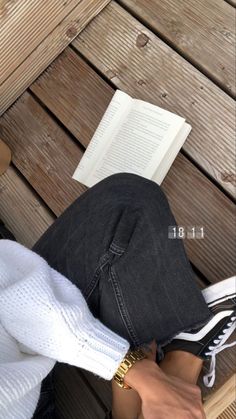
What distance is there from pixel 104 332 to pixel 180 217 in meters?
0.38

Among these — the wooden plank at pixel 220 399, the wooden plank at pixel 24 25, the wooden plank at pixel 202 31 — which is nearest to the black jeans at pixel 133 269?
the wooden plank at pixel 220 399

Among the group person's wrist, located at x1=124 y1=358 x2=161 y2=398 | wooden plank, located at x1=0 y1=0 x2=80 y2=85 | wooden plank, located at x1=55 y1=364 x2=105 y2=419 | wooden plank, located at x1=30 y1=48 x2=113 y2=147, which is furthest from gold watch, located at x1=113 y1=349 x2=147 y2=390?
wooden plank, located at x1=0 y1=0 x2=80 y2=85

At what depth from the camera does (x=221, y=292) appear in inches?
33.9

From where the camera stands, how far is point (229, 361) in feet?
2.96

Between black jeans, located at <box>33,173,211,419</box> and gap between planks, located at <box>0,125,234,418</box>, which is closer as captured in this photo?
black jeans, located at <box>33,173,211,419</box>

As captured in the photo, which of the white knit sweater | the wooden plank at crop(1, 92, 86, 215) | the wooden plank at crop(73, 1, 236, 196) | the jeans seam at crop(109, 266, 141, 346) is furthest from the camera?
the wooden plank at crop(1, 92, 86, 215)

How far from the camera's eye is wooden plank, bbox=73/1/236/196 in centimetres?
100

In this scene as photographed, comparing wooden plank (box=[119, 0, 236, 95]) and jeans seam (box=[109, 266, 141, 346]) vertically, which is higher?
wooden plank (box=[119, 0, 236, 95])

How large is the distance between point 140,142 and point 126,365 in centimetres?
50

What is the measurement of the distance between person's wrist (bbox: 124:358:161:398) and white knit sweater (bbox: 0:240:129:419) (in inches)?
1.5

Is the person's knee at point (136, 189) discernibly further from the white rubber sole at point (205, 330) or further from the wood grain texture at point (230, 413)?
the wood grain texture at point (230, 413)

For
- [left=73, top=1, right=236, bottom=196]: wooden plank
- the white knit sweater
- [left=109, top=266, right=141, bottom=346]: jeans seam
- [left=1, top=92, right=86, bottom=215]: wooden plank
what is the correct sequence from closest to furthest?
the white knit sweater, [left=109, top=266, right=141, bottom=346]: jeans seam, [left=73, top=1, right=236, bottom=196]: wooden plank, [left=1, top=92, right=86, bottom=215]: wooden plank

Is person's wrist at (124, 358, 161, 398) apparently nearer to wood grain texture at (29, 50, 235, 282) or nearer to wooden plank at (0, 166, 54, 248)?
wood grain texture at (29, 50, 235, 282)

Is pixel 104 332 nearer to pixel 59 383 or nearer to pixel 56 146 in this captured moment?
pixel 59 383
